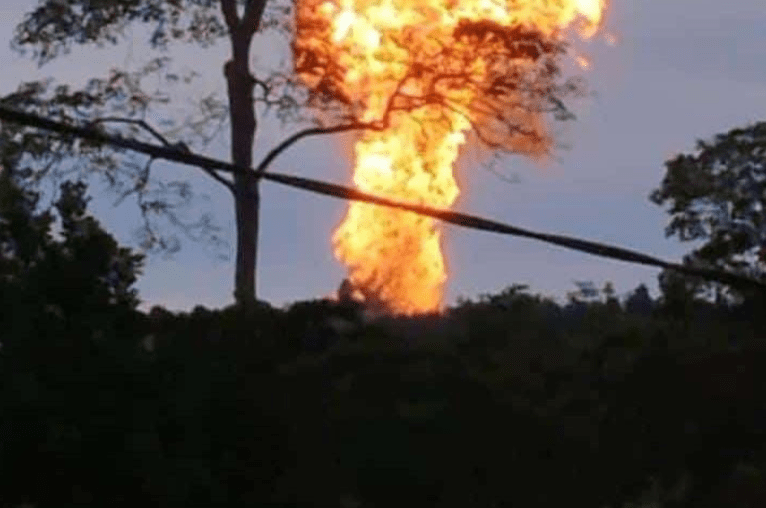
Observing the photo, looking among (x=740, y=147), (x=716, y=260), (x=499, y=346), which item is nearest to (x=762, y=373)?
(x=499, y=346)

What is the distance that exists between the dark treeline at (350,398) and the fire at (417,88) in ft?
23.0

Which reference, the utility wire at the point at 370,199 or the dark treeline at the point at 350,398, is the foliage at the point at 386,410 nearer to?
the dark treeline at the point at 350,398

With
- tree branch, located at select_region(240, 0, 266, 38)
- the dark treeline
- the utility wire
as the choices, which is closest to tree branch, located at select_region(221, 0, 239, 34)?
tree branch, located at select_region(240, 0, 266, 38)

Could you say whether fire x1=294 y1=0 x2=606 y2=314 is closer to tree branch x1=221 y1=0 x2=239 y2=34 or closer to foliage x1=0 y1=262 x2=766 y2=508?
tree branch x1=221 y1=0 x2=239 y2=34

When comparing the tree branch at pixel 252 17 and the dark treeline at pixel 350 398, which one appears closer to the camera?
the dark treeline at pixel 350 398

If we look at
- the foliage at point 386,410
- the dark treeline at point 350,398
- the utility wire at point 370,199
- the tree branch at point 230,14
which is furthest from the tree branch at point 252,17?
the utility wire at point 370,199

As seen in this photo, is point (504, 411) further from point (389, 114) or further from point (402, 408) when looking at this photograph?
point (389, 114)

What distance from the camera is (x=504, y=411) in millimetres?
22484

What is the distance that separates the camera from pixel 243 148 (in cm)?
3344

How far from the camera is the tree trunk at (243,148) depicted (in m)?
32.9

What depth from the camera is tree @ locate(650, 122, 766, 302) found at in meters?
54.7

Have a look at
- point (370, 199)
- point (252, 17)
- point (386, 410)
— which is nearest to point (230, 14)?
point (252, 17)

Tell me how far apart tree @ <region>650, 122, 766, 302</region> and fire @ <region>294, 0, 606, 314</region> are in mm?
18869

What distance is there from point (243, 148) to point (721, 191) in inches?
1048
